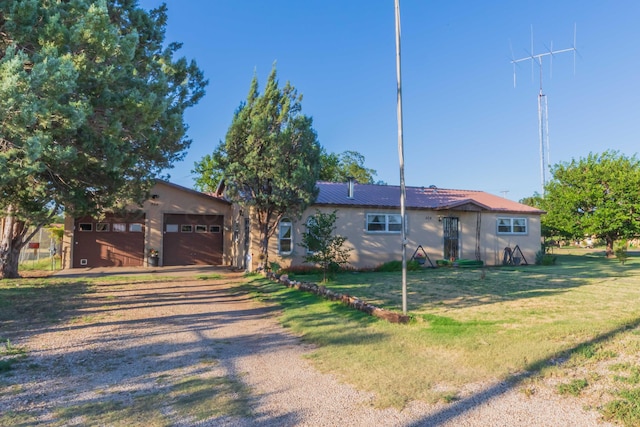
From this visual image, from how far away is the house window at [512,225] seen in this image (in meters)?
21.5

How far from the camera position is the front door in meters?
20.4

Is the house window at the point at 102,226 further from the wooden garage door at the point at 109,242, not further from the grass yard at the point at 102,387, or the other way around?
the grass yard at the point at 102,387

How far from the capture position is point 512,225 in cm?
2178

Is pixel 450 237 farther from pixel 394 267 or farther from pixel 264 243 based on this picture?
pixel 264 243

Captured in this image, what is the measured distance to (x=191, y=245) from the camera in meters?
21.7

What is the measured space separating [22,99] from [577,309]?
986 centimetres

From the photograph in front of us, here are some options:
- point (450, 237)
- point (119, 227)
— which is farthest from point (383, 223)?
point (119, 227)

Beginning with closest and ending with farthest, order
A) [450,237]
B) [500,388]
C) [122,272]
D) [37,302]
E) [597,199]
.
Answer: [500,388] < [37,302] < [122,272] < [450,237] < [597,199]

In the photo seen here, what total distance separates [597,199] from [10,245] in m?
30.6

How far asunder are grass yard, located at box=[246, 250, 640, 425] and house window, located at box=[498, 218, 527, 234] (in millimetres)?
11041

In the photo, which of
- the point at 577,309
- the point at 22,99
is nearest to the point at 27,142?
the point at 22,99

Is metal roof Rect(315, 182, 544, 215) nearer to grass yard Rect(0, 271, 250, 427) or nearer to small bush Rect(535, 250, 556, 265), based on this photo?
→ small bush Rect(535, 250, 556, 265)

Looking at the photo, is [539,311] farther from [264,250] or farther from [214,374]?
[264,250]

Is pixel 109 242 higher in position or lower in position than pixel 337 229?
lower
